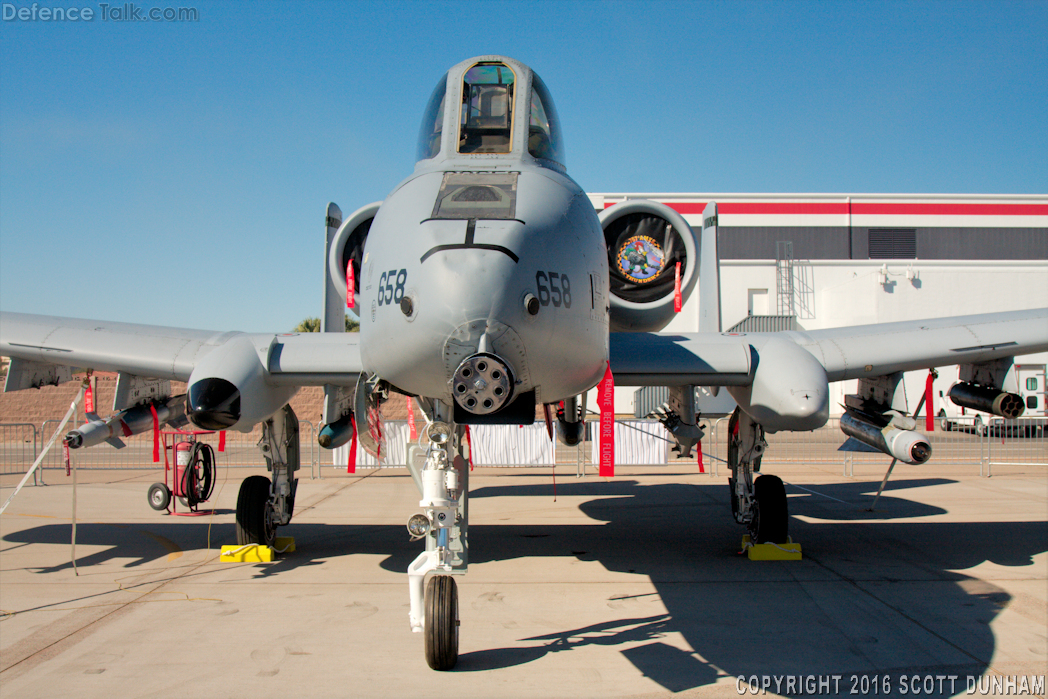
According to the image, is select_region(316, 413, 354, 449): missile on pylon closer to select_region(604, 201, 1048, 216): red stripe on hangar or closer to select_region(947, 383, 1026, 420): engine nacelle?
select_region(947, 383, 1026, 420): engine nacelle

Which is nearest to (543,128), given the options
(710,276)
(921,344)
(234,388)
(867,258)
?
(234,388)

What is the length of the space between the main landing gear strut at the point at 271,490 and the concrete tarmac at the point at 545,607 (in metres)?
0.43

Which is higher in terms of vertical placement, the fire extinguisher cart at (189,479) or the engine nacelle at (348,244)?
the engine nacelle at (348,244)

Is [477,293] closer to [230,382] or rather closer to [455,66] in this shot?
[455,66]

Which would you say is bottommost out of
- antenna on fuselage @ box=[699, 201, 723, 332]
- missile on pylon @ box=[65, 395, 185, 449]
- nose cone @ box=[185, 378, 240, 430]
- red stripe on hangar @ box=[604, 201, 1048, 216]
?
missile on pylon @ box=[65, 395, 185, 449]

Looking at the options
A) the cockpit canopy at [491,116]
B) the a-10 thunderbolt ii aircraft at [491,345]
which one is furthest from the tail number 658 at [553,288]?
the cockpit canopy at [491,116]

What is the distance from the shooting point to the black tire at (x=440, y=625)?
4.34m

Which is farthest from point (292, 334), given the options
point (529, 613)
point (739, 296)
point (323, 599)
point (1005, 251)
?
point (1005, 251)

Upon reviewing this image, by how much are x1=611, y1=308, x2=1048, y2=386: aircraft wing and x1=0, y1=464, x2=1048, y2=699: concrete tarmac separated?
77.5 inches

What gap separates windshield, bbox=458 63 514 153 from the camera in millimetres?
4883

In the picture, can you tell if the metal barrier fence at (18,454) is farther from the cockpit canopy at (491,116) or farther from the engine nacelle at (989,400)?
Result: the engine nacelle at (989,400)

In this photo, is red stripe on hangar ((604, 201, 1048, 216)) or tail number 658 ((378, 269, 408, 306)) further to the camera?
red stripe on hangar ((604, 201, 1048, 216))

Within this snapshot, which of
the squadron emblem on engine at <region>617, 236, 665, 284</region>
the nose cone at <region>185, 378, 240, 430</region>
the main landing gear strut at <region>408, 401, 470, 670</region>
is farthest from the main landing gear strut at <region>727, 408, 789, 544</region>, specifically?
the nose cone at <region>185, 378, 240, 430</region>

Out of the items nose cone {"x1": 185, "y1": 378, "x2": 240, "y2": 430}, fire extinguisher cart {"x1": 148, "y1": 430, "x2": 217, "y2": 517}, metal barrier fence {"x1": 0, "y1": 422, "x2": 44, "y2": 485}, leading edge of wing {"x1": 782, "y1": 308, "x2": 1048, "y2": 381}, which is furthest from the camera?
metal barrier fence {"x1": 0, "y1": 422, "x2": 44, "y2": 485}
